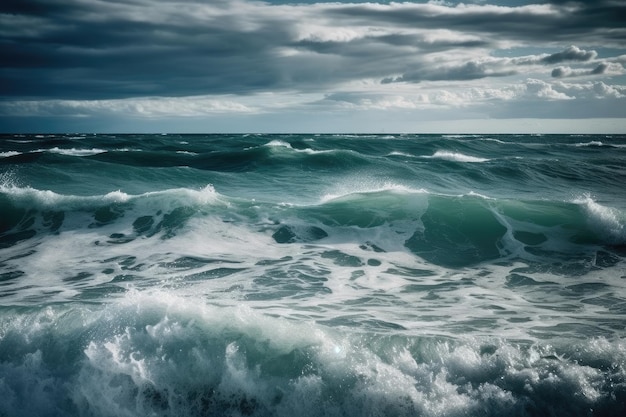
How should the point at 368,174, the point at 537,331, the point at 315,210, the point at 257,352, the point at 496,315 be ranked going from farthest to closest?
1. the point at 368,174
2. the point at 315,210
3. the point at 496,315
4. the point at 537,331
5. the point at 257,352

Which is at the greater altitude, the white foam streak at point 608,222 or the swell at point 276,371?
the white foam streak at point 608,222

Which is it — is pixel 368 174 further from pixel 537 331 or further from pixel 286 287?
→ pixel 537 331

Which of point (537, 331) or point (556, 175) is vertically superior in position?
point (556, 175)

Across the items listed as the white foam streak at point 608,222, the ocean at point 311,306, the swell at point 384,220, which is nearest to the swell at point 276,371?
the ocean at point 311,306

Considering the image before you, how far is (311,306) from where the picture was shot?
6.55 meters

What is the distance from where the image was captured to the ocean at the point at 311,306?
4547 mm

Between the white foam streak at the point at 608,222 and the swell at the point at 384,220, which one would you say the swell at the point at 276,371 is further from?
the white foam streak at the point at 608,222

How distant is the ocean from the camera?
4.55 metres

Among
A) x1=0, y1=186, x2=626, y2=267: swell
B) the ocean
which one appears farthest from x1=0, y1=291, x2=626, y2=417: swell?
x1=0, y1=186, x2=626, y2=267: swell

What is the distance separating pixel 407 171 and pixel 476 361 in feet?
61.1

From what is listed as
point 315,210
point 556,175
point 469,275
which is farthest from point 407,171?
point 469,275

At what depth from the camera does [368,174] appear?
73.7 ft

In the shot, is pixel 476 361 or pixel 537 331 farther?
pixel 537 331

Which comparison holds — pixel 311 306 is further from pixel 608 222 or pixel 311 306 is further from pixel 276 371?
pixel 608 222
